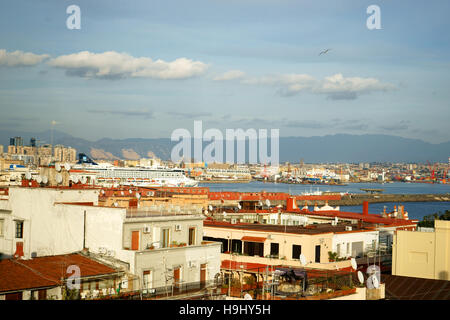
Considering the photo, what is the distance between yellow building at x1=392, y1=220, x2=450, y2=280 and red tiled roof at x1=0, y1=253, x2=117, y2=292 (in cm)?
488

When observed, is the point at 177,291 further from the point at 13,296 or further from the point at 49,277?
the point at 13,296

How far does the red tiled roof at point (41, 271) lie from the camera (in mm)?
6035

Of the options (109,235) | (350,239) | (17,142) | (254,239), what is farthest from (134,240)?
(17,142)

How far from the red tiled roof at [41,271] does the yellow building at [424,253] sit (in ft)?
16.0

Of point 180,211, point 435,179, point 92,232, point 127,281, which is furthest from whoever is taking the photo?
point 435,179

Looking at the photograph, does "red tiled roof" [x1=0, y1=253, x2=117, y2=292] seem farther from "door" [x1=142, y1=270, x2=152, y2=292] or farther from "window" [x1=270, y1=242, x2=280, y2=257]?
"window" [x1=270, y1=242, x2=280, y2=257]

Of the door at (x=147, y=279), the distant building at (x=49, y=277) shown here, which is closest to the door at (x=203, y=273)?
the door at (x=147, y=279)

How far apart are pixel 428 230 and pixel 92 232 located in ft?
17.9

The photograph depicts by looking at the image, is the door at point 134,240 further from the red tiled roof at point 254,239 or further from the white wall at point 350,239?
the white wall at point 350,239

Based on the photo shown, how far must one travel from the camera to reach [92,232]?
8094mm
